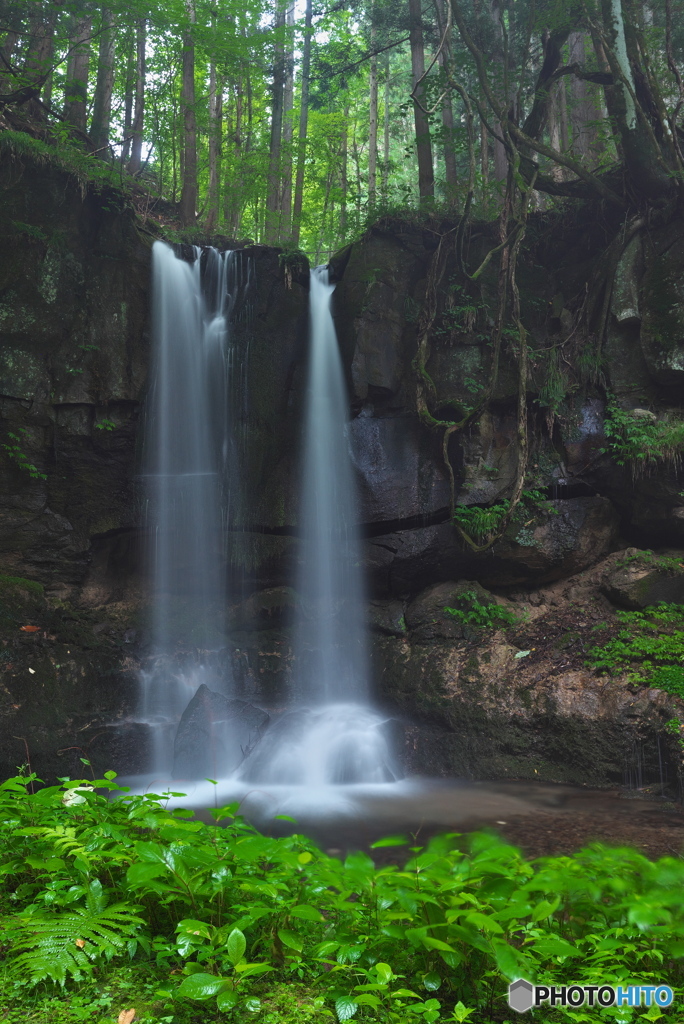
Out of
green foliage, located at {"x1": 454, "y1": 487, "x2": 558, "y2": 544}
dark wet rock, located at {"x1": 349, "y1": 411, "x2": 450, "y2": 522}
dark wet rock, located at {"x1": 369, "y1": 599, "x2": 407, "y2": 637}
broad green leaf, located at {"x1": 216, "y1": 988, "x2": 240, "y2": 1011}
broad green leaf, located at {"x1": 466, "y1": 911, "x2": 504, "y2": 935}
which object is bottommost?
broad green leaf, located at {"x1": 216, "y1": 988, "x2": 240, "y2": 1011}

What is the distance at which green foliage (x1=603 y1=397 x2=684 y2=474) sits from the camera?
828cm

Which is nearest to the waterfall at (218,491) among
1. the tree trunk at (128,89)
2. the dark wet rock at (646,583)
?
the dark wet rock at (646,583)

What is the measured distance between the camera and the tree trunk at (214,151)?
46.7 ft

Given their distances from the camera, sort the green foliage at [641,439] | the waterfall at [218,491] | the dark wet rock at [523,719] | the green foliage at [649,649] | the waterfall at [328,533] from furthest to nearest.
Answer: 1. the waterfall at [328,533]
2. the waterfall at [218,491]
3. the green foliage at [641,439]
4. the green foliage at [649,649]
5. the dark wet rock at [523,719]

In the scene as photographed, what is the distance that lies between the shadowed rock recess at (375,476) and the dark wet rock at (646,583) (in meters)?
0.03

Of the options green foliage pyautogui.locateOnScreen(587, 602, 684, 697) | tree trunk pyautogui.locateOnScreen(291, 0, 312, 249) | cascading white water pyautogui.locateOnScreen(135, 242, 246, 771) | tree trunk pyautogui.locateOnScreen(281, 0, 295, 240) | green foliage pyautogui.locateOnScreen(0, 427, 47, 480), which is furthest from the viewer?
tree trunk pyautogui.locateOnScreen(291, 0, 312, 249)

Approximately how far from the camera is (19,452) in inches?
342

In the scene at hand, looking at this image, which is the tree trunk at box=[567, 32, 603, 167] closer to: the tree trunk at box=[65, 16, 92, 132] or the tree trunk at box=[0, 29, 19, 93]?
the tree trunk at box=[65, 16, 92, 132]

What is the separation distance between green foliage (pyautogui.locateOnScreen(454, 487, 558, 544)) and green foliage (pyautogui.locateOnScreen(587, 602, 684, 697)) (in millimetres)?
1849

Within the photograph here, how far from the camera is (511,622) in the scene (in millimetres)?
8461

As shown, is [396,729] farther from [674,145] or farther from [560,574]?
[674,145]

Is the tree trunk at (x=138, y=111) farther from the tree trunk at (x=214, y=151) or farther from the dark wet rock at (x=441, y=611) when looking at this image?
the dark wet rock at (x=441, y=611)

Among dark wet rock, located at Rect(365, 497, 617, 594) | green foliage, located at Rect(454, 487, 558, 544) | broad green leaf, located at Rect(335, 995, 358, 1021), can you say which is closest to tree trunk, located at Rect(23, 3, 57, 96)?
dark wet rock, located at Rect(365, 497, 617, 594)

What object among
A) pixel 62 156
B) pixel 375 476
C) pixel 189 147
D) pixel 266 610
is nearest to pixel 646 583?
pixel 375 476
